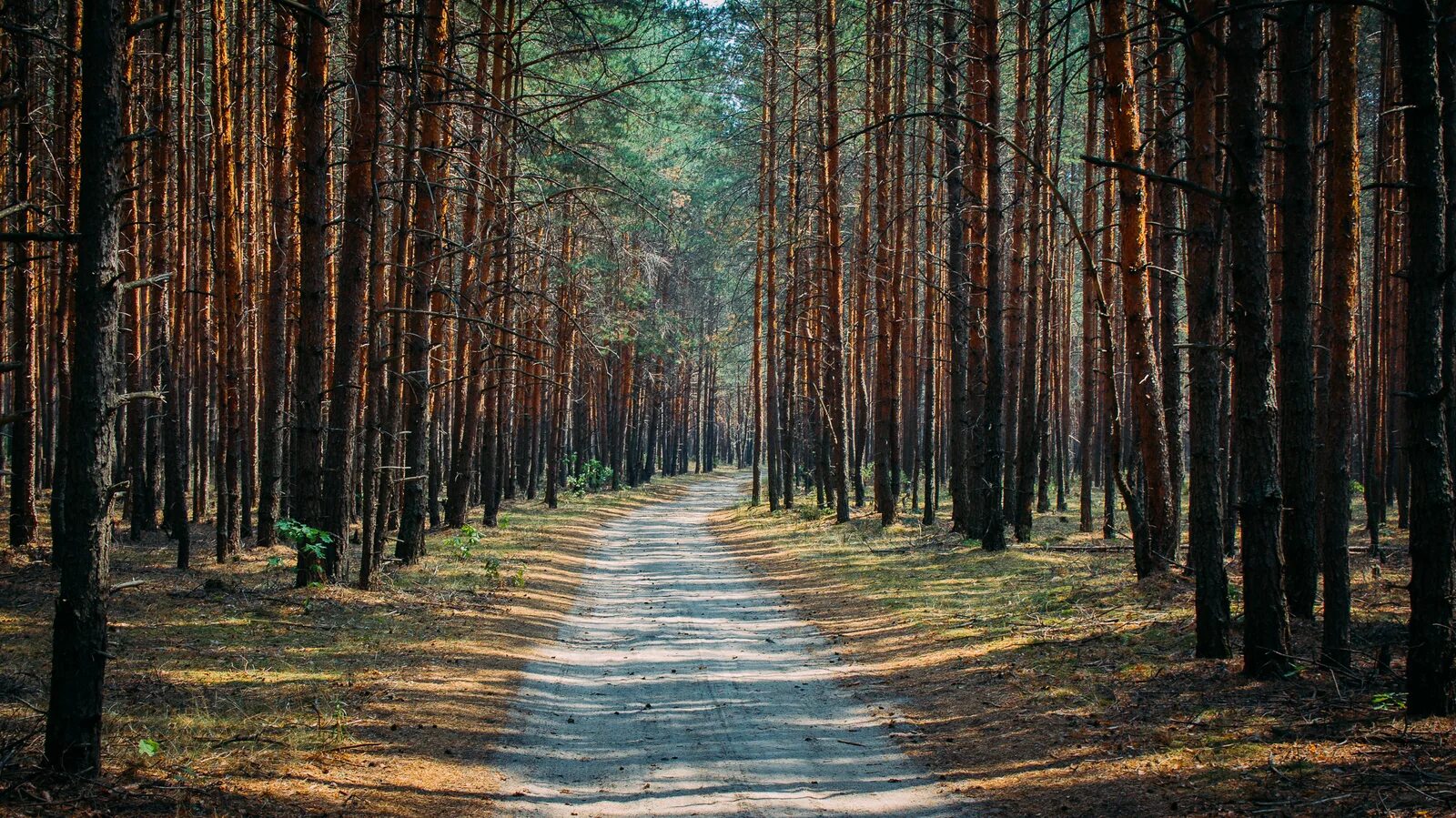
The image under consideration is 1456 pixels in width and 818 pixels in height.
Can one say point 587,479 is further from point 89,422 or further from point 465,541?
point 89,422

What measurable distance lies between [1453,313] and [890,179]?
13.1 metres

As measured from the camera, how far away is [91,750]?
4.90 m

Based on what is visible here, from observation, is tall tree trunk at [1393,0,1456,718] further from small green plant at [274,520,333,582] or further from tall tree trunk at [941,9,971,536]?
tall tree trunk at [941,9,971,536]

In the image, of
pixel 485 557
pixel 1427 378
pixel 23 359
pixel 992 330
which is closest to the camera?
pixel 1427 378

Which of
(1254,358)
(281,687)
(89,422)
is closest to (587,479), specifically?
(281,687)

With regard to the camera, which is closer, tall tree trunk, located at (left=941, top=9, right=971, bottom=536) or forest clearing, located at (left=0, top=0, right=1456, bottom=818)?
forest clearing, located at (left=0, top=0, right=1456, bottom=818)

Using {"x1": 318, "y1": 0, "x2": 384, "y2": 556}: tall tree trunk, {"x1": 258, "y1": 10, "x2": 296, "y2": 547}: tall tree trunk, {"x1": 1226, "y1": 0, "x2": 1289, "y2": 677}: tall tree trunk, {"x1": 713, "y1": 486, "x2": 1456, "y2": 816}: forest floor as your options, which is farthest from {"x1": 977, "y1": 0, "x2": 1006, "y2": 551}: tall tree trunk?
{"x1": 258, "y1": 10, "x2": 296, "y2": 547}: tall tree trunk

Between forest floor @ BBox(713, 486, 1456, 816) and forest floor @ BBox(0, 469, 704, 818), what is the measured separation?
10.7 feet

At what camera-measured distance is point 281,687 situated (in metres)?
7.41

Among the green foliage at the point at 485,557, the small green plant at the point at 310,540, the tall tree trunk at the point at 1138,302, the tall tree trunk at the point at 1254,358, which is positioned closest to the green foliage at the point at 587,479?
the green foliage at the point at 485,557

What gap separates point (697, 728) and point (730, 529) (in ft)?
58.0

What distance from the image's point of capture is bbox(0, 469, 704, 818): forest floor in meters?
5.17

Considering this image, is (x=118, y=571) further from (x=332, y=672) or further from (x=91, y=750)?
(x=91, y=750)

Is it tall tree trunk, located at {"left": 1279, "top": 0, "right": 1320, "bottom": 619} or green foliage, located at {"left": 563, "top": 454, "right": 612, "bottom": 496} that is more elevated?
tall tree trunk, located at {"left": 1279, "top": 0, "right": 1320, "bottom": 619}
